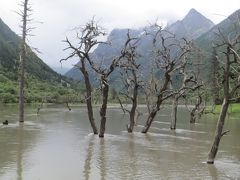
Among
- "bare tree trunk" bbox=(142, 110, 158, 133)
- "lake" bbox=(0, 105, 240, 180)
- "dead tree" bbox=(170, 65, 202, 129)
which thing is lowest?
"lake" bbox=(0, 105, 240, 180)

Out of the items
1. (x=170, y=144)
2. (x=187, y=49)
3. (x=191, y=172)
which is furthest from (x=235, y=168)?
(x=187, y=49)

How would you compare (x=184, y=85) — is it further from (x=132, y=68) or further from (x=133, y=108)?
(x=132, y=68)

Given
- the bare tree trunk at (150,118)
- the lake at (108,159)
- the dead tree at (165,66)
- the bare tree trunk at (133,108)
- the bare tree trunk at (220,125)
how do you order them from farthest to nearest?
1. the bare tree trunk at (133,108)
2. the bare tree trunk at (150,118)
3. the dead tree at (165,66)
4. the bare tree trunk at (220,125)
5. the lake at (108,159)

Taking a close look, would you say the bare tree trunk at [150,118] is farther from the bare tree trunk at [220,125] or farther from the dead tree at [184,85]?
the bare tree trunk at [220,125]

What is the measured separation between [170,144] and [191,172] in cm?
1119

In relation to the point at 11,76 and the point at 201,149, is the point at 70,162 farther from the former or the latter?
the point at 11,76

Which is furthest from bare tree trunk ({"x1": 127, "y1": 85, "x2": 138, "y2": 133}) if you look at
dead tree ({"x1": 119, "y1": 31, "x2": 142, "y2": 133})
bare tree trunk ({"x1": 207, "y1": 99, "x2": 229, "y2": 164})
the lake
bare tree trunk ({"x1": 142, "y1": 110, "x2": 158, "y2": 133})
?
bare tree trunk ({"x1": 207, "y1": 99, "x2": 229, "y2": 164})

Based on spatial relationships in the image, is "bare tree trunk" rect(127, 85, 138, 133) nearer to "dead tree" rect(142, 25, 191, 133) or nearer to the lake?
"dead tree" rect(142, 25, 191, 133)

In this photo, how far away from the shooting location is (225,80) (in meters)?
21.0

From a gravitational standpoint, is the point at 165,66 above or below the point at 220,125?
above

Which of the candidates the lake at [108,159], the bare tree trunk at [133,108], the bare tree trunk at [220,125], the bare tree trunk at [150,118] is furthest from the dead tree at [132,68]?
the bare tree trunk at [220,125]

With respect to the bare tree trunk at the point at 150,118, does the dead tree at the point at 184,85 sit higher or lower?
higher

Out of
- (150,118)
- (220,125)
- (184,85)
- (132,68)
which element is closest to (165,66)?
(132,68)

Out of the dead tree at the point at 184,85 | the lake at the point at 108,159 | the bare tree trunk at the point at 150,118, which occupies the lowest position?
the lake at the point at 108,159
